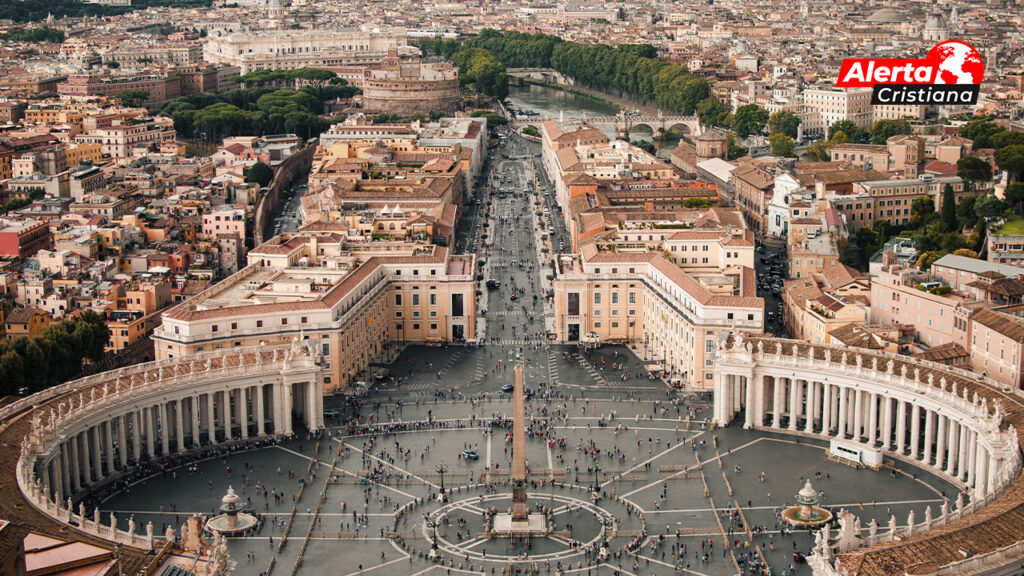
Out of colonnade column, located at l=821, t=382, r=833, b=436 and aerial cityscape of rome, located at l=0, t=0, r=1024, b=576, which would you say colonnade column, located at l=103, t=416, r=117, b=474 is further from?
colonnade column, located at l=821, t=382, r=833, b=436

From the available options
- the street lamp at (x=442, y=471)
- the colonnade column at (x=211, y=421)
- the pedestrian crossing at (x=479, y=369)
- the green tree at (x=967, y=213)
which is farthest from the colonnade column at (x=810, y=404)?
the green tree at (x=967, y=213)

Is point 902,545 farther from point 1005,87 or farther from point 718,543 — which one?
point 1005,87

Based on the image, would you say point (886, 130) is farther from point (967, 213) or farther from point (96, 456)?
point (96, 456)

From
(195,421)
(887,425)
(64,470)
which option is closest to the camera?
(64,470)

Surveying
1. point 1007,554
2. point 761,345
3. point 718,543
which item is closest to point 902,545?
point 1007,554

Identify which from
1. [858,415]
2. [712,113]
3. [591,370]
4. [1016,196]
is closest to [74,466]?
[591,370]

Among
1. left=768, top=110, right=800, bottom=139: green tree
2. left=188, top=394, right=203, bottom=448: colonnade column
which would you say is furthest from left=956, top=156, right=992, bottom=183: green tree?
left=188, top=394, right=203, bottom=448: colonnade column
